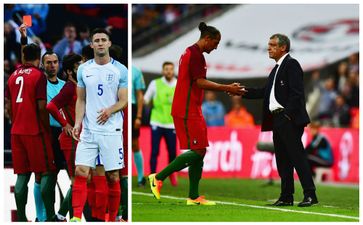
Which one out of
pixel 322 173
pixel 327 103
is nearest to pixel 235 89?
pixel 322 173

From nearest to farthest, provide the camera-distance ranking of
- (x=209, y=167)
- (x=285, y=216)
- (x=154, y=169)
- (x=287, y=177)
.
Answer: (x=285, y=216) → (x=287, y=177) → (x=154, y=169) → (x=209, y=167)

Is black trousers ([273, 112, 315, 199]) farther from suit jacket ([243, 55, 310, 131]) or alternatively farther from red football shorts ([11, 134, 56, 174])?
red football shorts ([11, 134, 56, 174])

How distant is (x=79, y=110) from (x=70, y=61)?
0.75 meters

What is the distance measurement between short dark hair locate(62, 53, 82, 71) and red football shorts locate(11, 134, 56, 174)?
0.68 m

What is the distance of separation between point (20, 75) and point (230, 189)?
530 centimetres

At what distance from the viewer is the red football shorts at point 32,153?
1034cm

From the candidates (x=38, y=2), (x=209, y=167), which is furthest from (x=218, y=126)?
(x=38, y=2)

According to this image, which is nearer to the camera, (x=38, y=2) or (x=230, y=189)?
(x=38, y=2)

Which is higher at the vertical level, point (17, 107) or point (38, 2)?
point (38, 2)

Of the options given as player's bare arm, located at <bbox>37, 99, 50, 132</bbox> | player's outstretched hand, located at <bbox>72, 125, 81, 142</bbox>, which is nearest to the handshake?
player's outstretched hand, located at <bbox>72, 125, 81, 142</bbox>

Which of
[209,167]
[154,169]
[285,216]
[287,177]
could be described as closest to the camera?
[285,216]

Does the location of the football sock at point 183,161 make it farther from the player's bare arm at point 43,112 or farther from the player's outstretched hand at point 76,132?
the player's bare arm at point 43,112

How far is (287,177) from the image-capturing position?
423 inches

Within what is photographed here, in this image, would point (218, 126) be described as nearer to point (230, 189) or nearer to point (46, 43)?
point (230, 189)
